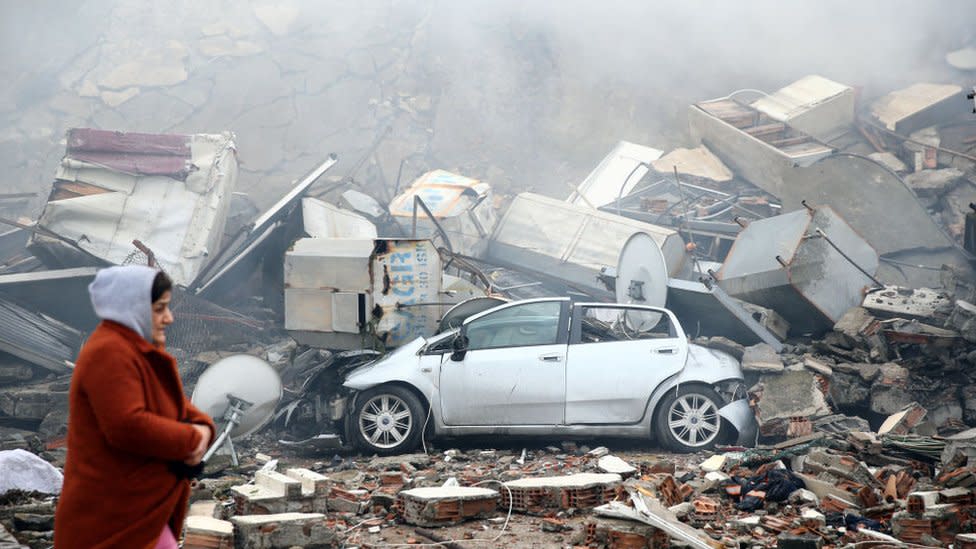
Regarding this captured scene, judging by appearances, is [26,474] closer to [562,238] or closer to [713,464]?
[713,464]

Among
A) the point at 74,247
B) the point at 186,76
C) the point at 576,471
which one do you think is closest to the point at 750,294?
the point at 576,471

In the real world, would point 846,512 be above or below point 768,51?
below

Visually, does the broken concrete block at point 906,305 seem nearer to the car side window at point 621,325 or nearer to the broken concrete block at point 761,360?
the broken concrete block at point 761,360

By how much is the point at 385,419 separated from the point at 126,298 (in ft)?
18.9

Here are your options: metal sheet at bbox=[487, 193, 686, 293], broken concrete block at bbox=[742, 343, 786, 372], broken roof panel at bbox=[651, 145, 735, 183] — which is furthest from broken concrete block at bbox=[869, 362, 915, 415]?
broken roof panel at bbox=[651, 145, 735, 183]

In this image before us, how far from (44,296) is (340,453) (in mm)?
6007

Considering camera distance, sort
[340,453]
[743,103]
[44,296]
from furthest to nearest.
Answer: [743,103] < [44,296] < [340,453]

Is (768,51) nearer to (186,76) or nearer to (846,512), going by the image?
(186,76)

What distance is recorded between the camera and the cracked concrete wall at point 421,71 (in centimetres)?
2105

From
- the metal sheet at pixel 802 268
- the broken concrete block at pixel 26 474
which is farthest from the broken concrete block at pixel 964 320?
the broken concrete block at pixel 26 474

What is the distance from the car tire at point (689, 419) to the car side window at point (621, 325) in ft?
2.16

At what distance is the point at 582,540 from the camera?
5832 mm

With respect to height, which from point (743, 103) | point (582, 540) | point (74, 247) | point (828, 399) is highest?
point (743, 103)

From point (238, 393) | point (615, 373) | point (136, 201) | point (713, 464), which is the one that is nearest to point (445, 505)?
point (713, 464)
